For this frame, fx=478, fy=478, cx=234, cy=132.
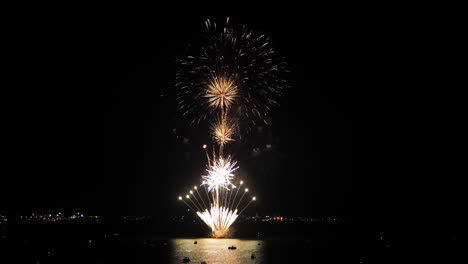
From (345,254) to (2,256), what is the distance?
26785mm

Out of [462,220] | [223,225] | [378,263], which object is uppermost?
[462,220]

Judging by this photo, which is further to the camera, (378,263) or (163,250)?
(163,250)

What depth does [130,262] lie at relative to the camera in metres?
32.3

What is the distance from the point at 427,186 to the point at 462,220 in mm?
26041

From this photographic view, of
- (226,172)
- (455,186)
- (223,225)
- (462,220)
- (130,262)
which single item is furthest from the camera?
(455,186)

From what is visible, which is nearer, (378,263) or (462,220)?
(378,263)

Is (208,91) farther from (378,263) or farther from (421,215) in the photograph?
(421,215)

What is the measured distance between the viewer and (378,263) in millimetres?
33469

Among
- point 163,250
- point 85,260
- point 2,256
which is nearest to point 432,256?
point 163,250

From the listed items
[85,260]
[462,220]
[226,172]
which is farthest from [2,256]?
[462,220]

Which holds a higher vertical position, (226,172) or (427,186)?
(427,186)

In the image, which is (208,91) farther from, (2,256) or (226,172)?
(2,256)

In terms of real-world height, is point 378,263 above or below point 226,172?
below

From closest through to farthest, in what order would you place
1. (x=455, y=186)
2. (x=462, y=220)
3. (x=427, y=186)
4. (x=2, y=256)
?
(x=2, y=256), (x=462, y=220), (x=455, y=186), (x=427, y=186)
